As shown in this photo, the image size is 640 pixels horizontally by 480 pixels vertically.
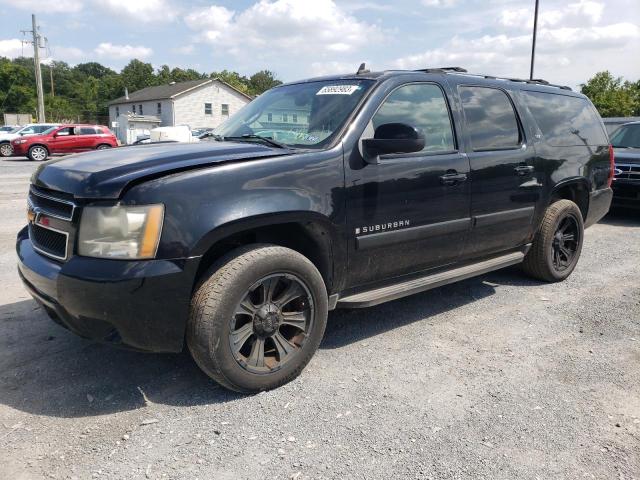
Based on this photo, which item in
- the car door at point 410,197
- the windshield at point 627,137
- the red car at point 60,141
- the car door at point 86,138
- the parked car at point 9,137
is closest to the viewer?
the car door at point 410,197

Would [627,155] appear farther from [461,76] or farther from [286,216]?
[286,216]

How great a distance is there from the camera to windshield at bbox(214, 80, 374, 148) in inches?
139

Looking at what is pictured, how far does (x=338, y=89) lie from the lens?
383cm

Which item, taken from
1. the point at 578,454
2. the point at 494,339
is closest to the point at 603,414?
the point at 578,454

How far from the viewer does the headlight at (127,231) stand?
268cm

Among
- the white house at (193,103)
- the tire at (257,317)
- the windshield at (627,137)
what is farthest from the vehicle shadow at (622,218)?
the white house at (193,103)

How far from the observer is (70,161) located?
3.27m

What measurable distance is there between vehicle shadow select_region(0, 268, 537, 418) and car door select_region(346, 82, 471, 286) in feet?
2.20

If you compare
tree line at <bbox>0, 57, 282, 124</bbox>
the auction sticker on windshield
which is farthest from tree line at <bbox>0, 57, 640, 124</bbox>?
the auction sticker on windshield

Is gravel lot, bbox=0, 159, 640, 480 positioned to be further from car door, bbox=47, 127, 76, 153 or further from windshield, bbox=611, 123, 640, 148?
car door, bbox=47, 127, 76, 153

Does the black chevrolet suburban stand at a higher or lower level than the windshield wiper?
lower

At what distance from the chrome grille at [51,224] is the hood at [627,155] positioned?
8.68 metres

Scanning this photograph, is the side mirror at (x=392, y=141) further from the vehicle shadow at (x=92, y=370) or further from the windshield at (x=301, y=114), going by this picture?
the vehicle shadow at (x=92, y=370)

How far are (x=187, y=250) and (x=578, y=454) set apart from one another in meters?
2.16
